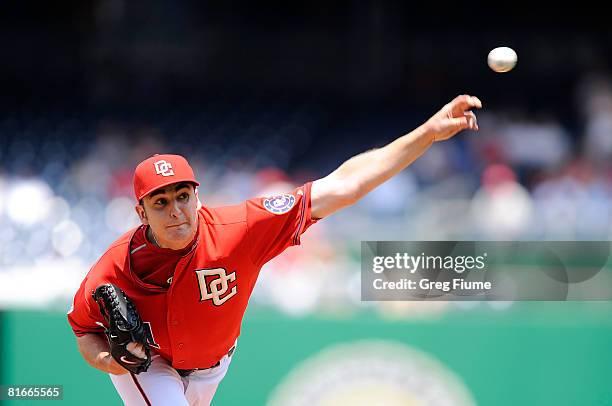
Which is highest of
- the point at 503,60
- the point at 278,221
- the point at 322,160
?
the point at 322,160

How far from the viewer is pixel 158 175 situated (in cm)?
390

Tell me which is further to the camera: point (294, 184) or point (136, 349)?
point (294, 184)

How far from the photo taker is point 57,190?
31.0 feet

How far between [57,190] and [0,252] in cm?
284

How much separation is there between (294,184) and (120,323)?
6.10 metres

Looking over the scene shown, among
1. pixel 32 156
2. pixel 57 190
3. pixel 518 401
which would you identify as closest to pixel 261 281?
pixel 518 401

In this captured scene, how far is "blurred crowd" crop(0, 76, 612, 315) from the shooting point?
634 cm

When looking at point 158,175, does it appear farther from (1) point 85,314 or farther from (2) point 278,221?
(1) point 85,314

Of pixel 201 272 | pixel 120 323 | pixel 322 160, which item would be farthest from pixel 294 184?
pixel 120 323

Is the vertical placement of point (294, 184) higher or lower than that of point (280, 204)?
higher

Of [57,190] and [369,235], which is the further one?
[57,190]

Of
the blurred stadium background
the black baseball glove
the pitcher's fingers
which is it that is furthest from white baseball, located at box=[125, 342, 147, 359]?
the blurred stadium background

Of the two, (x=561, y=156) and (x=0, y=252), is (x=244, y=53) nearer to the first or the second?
(x=561, y=156)

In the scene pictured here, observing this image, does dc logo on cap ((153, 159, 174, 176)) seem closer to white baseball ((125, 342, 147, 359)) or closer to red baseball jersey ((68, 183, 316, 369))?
red baseball jersey ((68, 183, 316, 369))
